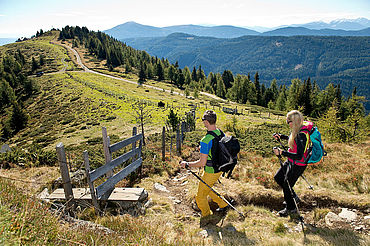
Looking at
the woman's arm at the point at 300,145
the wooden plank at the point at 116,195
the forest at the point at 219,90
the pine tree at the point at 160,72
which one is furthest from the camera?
the pine tree at the point at 160,72

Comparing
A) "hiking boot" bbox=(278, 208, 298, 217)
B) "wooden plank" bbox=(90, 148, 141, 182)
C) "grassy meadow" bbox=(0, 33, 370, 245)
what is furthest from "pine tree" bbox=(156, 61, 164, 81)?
"hiking boot" bbox=(278, 208, 298, 217)

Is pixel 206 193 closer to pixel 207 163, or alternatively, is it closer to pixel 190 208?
→ pixel 207 163

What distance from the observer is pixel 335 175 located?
8.55 metres

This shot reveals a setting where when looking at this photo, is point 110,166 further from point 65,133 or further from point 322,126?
point 65,133

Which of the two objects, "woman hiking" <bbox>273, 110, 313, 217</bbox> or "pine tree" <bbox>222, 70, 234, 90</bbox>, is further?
"pine tree" <bbox>222, 70, 234, 90</bbox>

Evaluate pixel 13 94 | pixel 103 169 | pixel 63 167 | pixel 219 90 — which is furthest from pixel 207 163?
pixel 219 90

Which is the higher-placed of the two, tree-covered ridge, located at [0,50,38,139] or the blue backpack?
the blue backpack

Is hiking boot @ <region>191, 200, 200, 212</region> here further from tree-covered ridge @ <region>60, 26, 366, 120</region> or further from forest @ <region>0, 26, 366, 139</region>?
tree-covered ridge @ <region>60, 26, 366, 120</region>

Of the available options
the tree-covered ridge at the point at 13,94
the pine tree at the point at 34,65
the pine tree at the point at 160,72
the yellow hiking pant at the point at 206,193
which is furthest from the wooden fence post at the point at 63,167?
the pine tree at the point at 34,65

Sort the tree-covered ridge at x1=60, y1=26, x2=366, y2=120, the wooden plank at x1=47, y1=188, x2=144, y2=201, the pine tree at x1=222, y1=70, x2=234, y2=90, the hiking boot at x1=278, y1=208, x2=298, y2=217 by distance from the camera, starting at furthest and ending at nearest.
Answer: the pine tree at x1=222, y1=70, x2=234, y2=90 → the tree-covered ridge at x1=60, y1=26, x2=366, y2=120 → the wooden plank at x1=47, y1=188, x2=144, y2=201 → the hiking boot at x1=278, y1=208, x2=298, y2=217

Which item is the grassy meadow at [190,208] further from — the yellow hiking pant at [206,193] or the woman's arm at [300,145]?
the woman's arm at [300,145]

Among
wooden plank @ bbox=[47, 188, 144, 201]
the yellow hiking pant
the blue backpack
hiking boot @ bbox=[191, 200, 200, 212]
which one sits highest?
the blue backpack

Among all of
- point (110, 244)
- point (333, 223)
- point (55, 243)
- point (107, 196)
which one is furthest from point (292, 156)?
point (107, 196)

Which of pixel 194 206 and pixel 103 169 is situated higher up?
pixel 103 169
